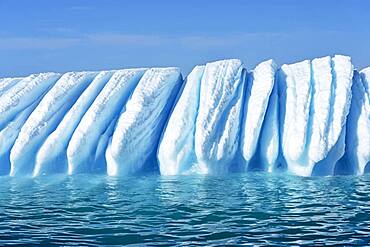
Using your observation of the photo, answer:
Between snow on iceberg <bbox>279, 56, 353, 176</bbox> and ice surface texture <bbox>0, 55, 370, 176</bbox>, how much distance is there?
0.6 inches

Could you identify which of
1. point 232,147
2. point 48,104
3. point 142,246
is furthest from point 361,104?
point 142,246

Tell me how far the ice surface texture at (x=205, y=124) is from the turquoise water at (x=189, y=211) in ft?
1.63

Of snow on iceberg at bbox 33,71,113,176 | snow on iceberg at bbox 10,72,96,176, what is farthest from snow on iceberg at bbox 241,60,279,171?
snow on iceberg at bbox 10,72,96,176

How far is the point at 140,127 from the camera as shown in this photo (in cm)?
990

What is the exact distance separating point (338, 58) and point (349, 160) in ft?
6.50

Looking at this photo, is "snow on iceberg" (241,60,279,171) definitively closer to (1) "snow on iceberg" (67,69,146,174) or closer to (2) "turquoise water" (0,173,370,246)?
(2) "turquoise water" (0,173,370,246)

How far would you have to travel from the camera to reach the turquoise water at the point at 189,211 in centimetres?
516

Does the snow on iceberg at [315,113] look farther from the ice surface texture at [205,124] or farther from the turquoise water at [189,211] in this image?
the turquoise water at [189,211]

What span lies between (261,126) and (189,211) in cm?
364

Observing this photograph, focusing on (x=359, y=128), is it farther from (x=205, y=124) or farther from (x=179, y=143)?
(x=179, y=143)

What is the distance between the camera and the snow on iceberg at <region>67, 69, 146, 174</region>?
9.83 m

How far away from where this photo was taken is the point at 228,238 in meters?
5.08

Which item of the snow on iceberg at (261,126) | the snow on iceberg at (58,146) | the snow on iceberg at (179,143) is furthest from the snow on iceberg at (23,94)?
the snow on iceberg at (261,126)

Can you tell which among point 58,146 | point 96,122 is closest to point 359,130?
point 96,122
